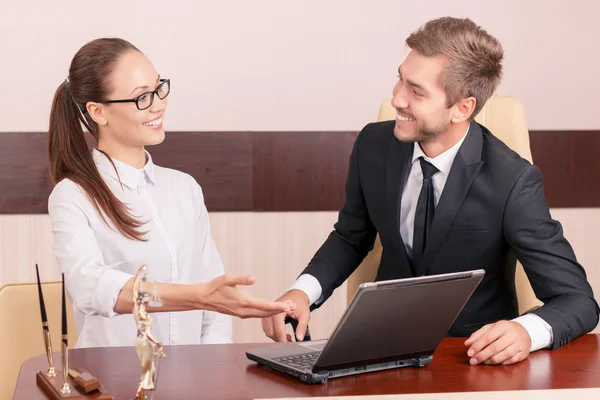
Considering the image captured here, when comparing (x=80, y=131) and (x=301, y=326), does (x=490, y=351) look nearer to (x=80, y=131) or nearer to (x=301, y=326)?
(x=301, y=326)

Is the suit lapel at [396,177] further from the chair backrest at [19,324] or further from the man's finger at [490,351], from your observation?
the chair backrest at [19,324]

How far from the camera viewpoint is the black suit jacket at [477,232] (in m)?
2.34

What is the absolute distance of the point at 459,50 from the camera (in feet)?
8.08

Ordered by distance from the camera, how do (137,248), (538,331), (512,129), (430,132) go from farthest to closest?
(512,129) → (430,132) → (137,248) → (538,331)

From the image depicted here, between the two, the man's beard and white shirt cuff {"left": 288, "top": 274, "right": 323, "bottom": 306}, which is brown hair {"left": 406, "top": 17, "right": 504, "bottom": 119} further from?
white shirt cuff {"left": 288, "top": 274, "right": 323, "bottom": 306}

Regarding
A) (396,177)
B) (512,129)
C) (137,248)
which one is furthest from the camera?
(512,129)

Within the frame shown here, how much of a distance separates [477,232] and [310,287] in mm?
510

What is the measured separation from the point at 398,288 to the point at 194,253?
0.99m

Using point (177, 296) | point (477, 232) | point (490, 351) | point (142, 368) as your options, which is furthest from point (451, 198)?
point (142, 368)

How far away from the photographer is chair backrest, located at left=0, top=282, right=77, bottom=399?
2520 mm

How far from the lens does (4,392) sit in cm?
252

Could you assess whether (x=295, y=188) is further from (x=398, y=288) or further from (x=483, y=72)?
(x=398, y=288)

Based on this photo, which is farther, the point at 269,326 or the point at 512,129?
the point at 512,129

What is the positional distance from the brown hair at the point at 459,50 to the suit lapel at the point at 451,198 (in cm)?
17
